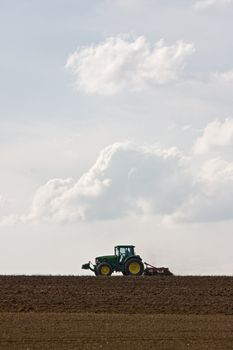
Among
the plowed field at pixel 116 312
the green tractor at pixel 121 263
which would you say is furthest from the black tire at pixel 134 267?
the plowed field at pixel 116 312

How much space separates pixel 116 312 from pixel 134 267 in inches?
513

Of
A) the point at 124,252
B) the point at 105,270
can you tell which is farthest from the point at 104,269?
the point at 124,252

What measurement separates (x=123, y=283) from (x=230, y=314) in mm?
7269

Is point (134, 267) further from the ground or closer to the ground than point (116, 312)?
further from the ground

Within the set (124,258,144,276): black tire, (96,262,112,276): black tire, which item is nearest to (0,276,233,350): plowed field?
(124,258,144,276): black tire

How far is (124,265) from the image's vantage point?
52125mm

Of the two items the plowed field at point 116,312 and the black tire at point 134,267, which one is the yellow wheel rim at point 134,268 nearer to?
the black tire at point 134,267

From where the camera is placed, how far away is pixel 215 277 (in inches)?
1886

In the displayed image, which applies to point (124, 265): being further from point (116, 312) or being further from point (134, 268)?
point (116, 312)

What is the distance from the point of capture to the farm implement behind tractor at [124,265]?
52000 millimetres

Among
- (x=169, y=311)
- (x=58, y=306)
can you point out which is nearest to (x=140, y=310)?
(x=169, y=311)

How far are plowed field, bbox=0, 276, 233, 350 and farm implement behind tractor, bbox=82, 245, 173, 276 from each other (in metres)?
4.86

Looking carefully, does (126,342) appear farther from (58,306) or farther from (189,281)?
(189,281)

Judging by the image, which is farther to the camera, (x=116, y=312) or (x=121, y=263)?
(x=121, y=263)
